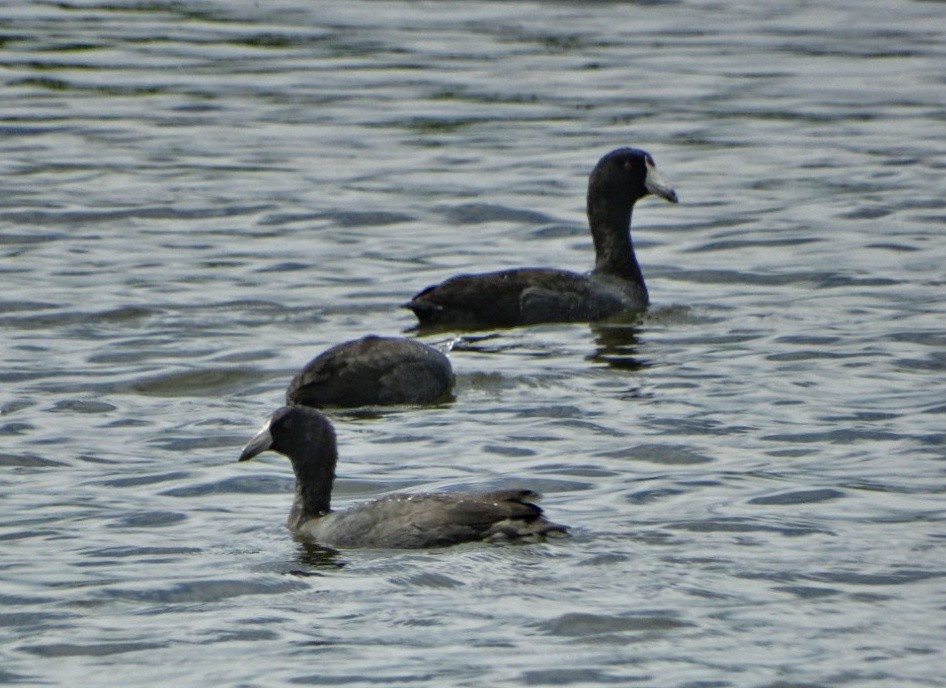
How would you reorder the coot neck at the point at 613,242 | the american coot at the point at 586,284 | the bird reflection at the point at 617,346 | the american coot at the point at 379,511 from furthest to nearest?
the coot neck at the point at 613,242, the american coot at the point at 586,284, the bird reflection at the point at 617,346, the american coot at the point at 379,511

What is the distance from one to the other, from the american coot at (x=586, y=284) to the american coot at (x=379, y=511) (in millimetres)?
4594

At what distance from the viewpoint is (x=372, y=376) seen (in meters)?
14.2

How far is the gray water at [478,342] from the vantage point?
397 inches

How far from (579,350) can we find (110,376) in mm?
3174

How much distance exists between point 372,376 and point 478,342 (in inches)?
92.5

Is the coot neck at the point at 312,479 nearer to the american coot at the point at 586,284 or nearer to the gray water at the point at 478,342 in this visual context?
the gray water at the point at 478,342

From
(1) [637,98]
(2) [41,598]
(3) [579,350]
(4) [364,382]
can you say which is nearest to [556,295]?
(3) [579,350]

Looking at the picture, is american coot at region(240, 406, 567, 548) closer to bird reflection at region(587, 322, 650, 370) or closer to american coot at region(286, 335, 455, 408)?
american coot at region(286, 335, 455, 408)

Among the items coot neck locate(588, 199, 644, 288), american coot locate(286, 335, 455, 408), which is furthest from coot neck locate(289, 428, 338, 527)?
coot neck locate(588, 199, 644, 288)

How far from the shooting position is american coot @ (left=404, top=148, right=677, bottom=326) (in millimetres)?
16641

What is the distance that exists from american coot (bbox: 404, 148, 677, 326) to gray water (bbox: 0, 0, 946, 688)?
251 millimetres

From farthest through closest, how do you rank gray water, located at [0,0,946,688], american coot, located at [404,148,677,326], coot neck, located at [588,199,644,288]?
1. coot neck, located at [588,199,644,288]
2. american coot, located at [404,148,677,326]
3. gray water, located at [0,0,946,688]

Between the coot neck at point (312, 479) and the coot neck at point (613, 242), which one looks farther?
the coot neck at point (613, 242)

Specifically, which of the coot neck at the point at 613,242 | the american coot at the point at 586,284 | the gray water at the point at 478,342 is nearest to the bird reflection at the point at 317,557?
the gray water at the point at 478,342
